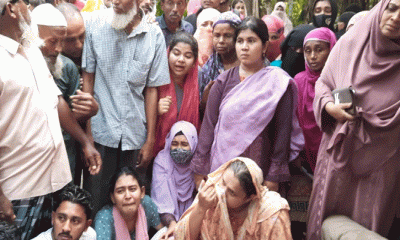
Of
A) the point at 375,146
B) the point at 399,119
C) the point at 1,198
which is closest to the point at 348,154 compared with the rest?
the point at 375,146

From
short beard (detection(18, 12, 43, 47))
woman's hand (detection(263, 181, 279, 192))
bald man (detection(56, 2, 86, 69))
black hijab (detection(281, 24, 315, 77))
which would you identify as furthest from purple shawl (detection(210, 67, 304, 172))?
short beard (detection(18, 12, 43, 47))

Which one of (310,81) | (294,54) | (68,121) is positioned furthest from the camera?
(294,54)

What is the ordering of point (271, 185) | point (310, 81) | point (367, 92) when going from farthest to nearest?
point (310, 81), point (271, 185), point (367, 92)

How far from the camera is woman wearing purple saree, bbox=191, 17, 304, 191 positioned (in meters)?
4.09

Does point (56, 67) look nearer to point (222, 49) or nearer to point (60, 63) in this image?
point (60, 63)

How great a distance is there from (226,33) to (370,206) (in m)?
1.98

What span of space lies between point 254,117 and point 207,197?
880 mm

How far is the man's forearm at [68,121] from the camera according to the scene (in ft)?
11.7

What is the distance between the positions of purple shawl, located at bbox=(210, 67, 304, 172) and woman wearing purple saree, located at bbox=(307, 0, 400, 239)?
11.6 inches

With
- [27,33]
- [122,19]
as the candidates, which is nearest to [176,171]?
[122,19]

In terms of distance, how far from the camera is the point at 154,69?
14.3ft

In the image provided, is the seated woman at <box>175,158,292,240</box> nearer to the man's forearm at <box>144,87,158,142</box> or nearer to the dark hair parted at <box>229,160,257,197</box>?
the dark hair parted at <box>229,160,257,197</box>

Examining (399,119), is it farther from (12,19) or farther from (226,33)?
(12,19)

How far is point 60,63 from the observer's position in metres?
3.89
